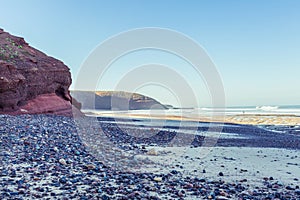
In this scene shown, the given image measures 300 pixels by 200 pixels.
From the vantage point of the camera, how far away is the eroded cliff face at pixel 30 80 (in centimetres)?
1677

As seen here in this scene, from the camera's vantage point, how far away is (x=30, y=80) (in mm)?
18703

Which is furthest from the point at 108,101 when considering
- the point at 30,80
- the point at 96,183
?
the point at 96,183

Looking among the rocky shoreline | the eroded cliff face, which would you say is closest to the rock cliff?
the eroded cliff face

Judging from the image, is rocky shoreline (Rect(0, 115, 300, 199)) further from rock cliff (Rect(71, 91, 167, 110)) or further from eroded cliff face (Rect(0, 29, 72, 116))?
rock cliff (Rect(71, 91, 167, 110))

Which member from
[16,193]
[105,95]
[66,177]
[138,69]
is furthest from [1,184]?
[105,95]

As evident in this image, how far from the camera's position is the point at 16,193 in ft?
13.7

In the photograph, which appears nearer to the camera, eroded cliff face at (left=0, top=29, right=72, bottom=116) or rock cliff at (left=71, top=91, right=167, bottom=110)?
eroded cliff face at (left=0, top=29, right=72, bottom=116)

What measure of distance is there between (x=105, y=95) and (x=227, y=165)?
91.2 metres

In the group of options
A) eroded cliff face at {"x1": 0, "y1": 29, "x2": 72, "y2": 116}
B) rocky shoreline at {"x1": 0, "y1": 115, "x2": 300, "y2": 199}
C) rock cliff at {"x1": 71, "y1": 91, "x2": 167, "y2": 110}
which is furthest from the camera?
rock cliff at {"x1": 71, "y1": 91, "x2": 167, "y2": 110}

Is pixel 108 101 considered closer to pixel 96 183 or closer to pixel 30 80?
pixel 30 80

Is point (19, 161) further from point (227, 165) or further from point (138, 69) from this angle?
point (138, 69)

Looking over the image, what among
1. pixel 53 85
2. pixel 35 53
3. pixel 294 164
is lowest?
pixel 294 164

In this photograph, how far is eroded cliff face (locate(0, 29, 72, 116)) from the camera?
55.0 ft

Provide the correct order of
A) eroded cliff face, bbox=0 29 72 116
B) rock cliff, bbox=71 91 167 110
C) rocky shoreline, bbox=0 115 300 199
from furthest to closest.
→ rock cliff, bbox=71 91 167 110
eroded cliff face, bbox=0 29 72 116
rocky shoreline, bbox=0 115 300 199
